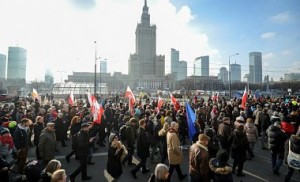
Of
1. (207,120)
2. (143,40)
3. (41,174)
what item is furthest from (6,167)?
(143,40)

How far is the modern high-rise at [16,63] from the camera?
5886 cm

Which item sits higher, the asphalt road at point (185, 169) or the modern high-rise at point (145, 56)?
the modern high-rise at point (145, 56)

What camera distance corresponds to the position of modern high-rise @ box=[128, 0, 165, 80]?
427 ft

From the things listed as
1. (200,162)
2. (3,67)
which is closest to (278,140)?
(200,162)

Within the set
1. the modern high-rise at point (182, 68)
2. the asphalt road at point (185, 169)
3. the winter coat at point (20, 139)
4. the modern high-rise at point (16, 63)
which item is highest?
the modern high-rise at point (182, 68)

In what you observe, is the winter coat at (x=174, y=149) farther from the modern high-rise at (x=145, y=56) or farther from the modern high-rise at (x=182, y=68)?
the modern high-rise at (x=145, y=56)

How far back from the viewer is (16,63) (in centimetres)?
7400

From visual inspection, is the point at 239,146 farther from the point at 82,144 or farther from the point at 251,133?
the point at 82,144

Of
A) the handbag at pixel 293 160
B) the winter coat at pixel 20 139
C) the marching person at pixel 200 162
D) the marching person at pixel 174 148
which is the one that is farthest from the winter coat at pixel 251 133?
the winter coat at pixel 20 139

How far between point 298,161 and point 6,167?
7044 millimetres

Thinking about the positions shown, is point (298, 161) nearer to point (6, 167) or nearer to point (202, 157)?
Result: point (202, 157)

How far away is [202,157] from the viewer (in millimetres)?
4820

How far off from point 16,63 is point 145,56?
235 feet

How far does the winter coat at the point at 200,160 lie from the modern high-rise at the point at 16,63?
42.9 meters
